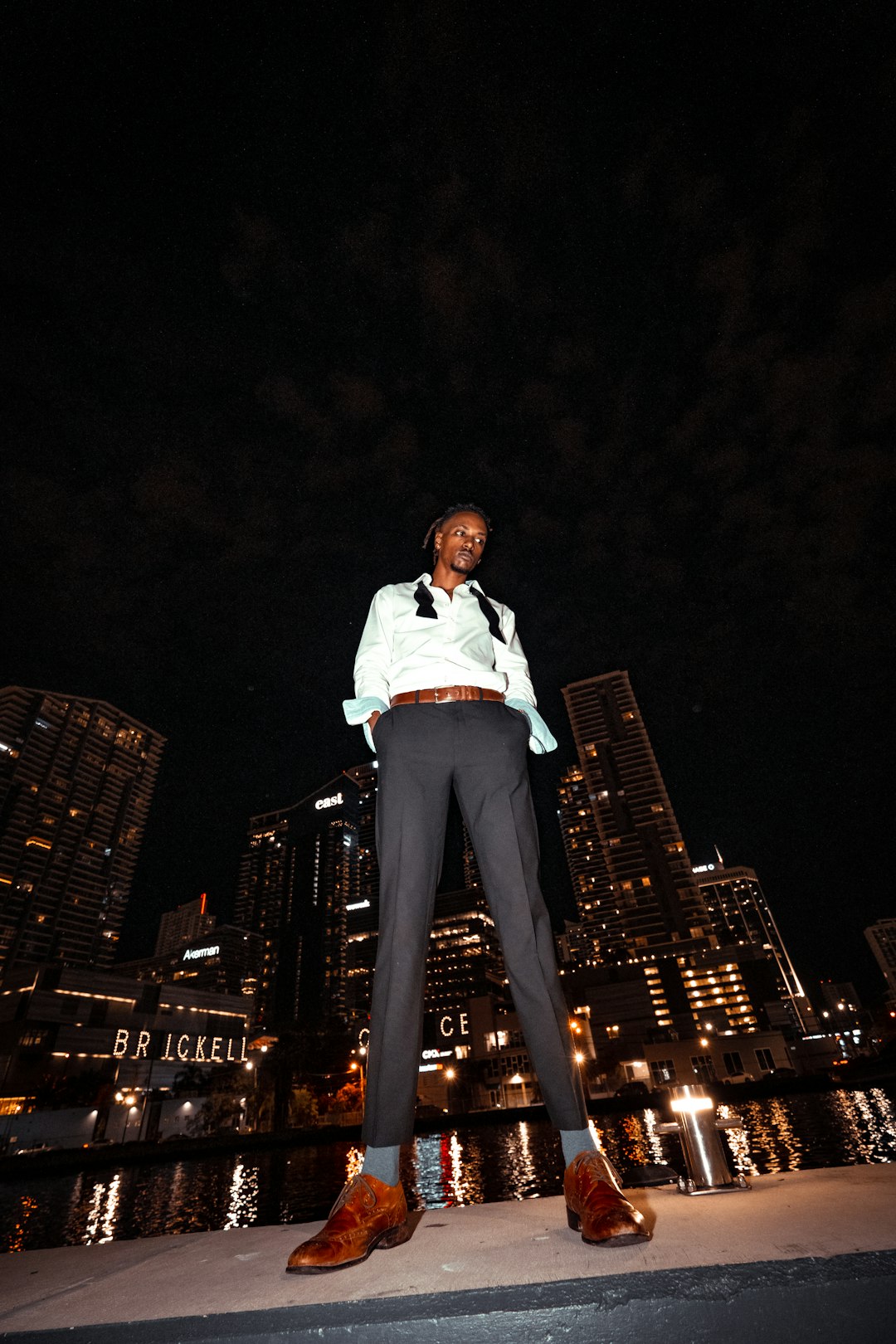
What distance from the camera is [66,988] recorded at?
71.1 meters

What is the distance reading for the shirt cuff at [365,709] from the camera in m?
3.10

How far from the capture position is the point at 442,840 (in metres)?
2.85

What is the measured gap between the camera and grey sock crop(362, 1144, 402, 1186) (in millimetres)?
2273

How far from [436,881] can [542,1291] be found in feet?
4.82

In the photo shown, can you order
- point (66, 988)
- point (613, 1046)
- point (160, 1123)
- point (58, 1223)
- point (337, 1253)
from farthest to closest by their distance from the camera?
point (613, 1046), point (66, 988), point (160, 1123), point (58, 1223), point (337, 1253)

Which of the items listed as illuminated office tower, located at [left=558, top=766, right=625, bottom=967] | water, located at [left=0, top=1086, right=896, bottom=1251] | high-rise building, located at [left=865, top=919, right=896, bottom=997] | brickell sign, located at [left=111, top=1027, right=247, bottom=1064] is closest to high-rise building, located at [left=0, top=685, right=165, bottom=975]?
brickell sign, located at [left=111, top=1027, right=247, bottom=1064]

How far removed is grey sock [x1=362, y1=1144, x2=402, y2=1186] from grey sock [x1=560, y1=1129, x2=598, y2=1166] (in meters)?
0.64

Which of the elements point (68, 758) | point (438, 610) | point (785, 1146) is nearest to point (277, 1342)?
point (438, 610)

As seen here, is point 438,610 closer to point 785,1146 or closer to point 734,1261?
point 734,1261

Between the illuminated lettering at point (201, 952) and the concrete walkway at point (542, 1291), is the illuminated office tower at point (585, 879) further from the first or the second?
the concrete walkway at point (542, 1291)

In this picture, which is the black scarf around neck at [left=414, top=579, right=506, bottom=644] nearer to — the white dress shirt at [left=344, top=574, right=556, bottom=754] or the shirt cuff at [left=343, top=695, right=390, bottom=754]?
the white dress shirt at [left=344, top=574, right=556, bottom=754]

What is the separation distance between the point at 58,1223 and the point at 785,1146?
62.8 feet

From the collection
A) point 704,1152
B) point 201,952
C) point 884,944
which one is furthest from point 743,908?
point 704,1152

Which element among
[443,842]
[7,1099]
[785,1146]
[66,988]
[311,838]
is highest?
[311,838]
